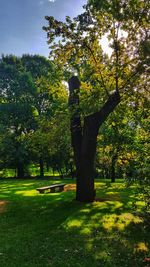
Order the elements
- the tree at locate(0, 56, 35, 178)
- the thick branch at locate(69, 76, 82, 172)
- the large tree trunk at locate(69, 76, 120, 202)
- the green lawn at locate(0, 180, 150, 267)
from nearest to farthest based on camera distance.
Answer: the green lawn at locate(0, 180, 150, 267) < the large tree trunk at locate(69, 76, 120, 202) < the thick branch at locate(69, 76, 82, 172) < the tree at locate(0, 56, 35, 178)

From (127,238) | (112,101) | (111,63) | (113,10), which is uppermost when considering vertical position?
(113,10)

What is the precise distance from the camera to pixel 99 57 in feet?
52.8

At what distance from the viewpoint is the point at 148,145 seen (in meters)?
10.9

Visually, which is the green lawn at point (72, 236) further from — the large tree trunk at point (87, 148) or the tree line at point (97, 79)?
the tree line at point (97, 79)

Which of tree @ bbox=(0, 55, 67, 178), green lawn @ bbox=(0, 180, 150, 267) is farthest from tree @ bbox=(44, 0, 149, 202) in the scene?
tree @ bbox=(0, 55, 67, 178)

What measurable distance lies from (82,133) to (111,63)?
219 inches

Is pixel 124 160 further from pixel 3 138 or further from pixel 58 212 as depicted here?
pixel 3 138

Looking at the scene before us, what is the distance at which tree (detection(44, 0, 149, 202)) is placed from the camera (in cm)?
1319

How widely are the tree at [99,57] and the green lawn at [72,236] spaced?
2976 mm

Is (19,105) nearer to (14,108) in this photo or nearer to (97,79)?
(14,108)

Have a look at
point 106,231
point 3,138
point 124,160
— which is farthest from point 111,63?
point 3,138

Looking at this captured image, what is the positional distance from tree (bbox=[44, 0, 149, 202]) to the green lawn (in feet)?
9.76

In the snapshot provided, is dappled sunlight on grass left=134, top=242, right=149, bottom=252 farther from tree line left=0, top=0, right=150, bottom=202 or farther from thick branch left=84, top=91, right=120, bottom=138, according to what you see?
thick branch left=84, top=91, right=120, bottom=138

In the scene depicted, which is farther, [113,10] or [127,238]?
[113,10]
